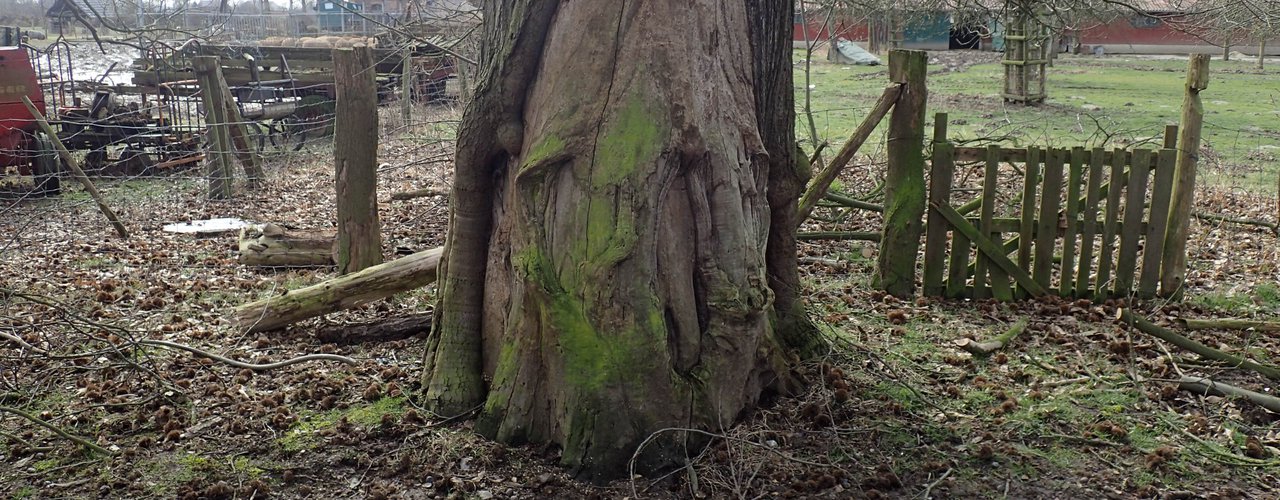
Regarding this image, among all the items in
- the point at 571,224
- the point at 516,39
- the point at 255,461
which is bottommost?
the point at 255,461

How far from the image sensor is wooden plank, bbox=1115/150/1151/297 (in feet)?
21.5

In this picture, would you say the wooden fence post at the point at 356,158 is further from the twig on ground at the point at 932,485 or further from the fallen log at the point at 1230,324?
the fallen log at the point at 1230,324

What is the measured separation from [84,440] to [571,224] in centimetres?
241

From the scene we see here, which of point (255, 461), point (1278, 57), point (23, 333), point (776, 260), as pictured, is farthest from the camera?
point (1278, 57)

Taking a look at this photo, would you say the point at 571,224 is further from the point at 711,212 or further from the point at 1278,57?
the point at 1278,57

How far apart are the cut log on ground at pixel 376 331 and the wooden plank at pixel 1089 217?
4582mm

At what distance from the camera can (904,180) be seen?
275 inches

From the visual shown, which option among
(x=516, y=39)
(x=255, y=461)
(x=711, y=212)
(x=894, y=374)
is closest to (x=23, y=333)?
(x=255, y=461)

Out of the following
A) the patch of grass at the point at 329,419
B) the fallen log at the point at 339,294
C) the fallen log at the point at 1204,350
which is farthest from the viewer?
the fallen log at the point at 339,294

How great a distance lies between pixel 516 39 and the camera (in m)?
4.16

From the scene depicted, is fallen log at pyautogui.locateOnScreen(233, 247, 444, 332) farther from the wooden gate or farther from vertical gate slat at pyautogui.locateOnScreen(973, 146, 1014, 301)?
vertical gate slat at pyautogui.locateOnScreen(973, 146, 1014, 301)

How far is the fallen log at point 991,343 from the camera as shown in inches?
226

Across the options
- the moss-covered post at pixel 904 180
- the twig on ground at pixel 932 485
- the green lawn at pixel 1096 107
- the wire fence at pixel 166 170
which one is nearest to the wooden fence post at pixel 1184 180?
the moss-covered post at pixel 904 180

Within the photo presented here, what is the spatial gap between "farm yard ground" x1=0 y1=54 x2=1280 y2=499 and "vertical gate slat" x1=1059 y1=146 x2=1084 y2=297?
25cm
